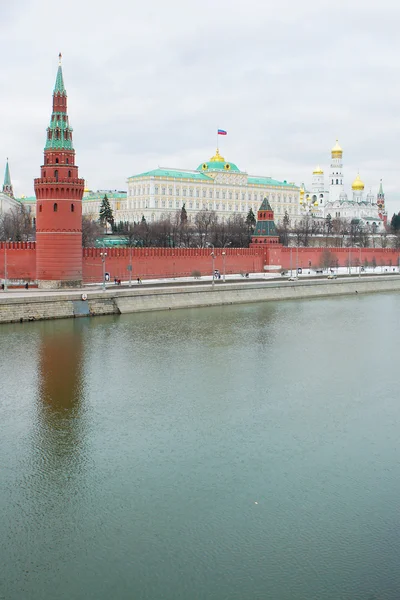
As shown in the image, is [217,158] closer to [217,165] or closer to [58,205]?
[217,165]

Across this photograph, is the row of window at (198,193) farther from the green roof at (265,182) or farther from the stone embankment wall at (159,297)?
the stone embankment wall at (159,297)

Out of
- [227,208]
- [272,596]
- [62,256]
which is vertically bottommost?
[272,596]

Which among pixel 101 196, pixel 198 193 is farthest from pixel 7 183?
pixel 198 193

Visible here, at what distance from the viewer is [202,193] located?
64.0 metres

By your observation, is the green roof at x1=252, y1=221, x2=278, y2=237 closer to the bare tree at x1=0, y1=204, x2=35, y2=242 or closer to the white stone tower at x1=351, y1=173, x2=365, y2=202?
the bare tree at x1=0, y1=204, x2=35, y2=242

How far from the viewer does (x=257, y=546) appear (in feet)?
23.7

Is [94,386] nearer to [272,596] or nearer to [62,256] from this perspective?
[272,596]

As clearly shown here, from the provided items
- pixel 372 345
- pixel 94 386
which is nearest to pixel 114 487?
pixel 94 386

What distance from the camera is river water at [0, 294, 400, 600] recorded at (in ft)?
22.2

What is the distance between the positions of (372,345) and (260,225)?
64.4 feet

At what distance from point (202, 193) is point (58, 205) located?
39.8 m

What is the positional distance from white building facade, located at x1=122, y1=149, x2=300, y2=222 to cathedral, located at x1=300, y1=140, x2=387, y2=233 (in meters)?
11.4

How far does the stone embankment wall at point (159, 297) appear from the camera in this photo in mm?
20984

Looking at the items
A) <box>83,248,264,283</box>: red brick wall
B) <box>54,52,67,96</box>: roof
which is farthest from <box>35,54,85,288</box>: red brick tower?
<box>83,248,264,283</box>: red brick wall
